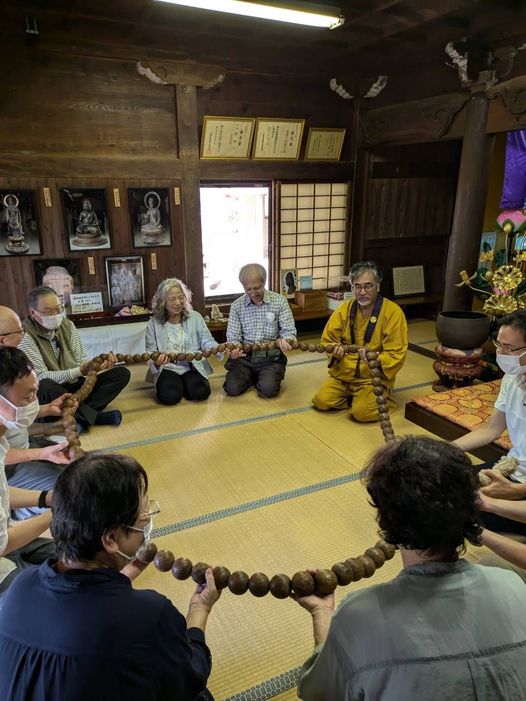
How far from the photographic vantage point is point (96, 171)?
502 cm

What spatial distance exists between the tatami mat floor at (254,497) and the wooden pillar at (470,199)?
3.53ft

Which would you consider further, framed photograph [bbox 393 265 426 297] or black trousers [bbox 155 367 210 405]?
framed photograph [bbox 393 265 426 297]

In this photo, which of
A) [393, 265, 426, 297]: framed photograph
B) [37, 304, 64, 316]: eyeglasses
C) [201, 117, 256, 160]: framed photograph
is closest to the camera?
[37, 304, 64, 316]: eyeglasses

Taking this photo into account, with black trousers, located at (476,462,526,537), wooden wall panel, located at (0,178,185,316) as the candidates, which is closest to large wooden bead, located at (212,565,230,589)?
black trousers, located at (476,462,526,537)

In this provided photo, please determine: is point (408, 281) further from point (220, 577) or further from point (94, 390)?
point (220, 577)

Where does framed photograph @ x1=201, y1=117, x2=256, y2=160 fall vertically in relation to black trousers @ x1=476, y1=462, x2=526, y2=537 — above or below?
above

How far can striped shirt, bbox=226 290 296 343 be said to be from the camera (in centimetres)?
446

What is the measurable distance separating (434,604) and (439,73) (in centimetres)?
558

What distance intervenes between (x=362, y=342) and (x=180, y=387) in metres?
1.62

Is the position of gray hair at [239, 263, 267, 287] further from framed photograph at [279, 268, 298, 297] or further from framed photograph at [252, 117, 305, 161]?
framed photograph at [252, 117, 305, 161]

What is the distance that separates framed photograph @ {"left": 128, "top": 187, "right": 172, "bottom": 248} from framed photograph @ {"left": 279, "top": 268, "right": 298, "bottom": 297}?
1564 millimetres

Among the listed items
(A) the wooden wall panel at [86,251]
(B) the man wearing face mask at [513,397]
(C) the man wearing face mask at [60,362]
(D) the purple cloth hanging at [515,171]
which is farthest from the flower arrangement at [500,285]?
(C) the man wearing face mask at [60,362]

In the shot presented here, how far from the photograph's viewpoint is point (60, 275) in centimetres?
507

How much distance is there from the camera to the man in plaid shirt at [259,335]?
438 centimetres
